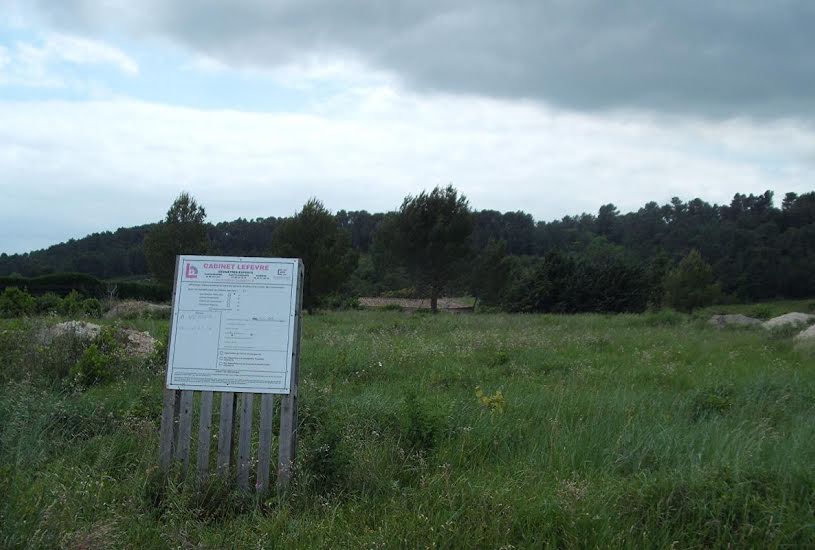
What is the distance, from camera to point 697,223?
237ft

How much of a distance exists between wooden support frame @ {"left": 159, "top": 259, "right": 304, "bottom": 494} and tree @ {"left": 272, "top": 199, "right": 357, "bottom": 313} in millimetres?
25944

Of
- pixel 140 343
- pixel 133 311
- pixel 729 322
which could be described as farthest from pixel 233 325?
pixel 729 322

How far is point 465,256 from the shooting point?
38.8 m

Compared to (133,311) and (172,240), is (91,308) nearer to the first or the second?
(133,311)

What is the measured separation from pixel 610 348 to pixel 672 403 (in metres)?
5.62

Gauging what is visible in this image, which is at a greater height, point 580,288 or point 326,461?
point 580,288

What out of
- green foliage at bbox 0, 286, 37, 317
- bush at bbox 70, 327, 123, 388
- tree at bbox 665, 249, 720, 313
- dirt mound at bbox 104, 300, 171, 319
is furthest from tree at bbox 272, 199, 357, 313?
bush at bbox 70, 327, 123, 388

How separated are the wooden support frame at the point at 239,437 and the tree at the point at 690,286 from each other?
38.2 metres

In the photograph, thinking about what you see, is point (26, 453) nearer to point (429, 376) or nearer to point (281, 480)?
point (281, 480)

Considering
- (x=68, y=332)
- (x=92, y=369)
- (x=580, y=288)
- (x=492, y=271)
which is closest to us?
(x=92, y=369)

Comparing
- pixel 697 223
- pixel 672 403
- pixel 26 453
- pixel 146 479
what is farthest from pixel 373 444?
pixel 697 223

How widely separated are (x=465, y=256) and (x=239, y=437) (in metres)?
34.5

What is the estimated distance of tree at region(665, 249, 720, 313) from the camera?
→ 128ft

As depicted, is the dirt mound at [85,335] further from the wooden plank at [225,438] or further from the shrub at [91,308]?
the shrub at [91,308]
